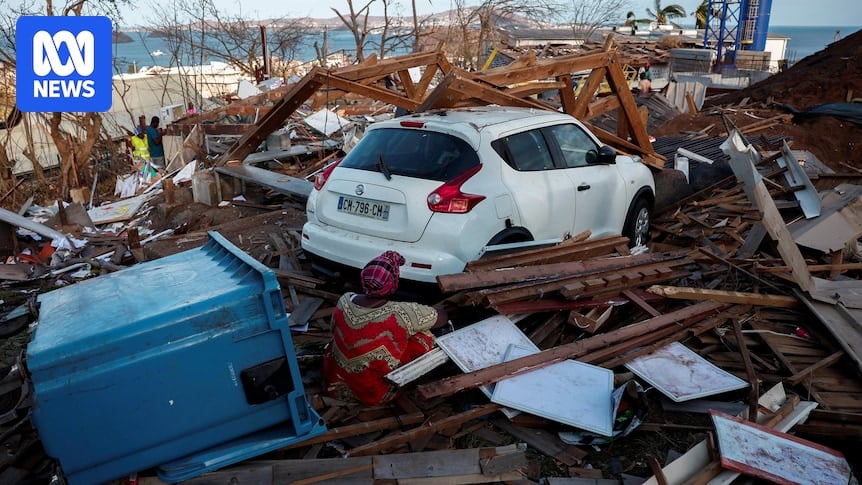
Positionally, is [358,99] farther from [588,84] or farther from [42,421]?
[42,421]

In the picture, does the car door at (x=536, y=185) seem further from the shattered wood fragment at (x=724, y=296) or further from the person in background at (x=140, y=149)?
the person in background at (x=140, y=149)

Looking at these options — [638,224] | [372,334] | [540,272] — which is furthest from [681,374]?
[638,224]

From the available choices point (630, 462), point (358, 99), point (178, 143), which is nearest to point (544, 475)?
point (630, 462)

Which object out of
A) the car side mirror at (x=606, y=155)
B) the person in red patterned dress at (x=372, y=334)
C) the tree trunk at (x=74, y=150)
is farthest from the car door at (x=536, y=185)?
the tree trunk at (x=74, y=150)

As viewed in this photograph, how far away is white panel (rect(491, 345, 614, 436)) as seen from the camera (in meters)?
4.11

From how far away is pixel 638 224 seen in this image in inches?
293

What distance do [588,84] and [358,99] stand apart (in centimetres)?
1244

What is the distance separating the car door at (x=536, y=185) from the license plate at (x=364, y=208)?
1086 millimetres

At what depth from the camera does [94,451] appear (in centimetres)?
304

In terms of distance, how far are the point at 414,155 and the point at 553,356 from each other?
2.17 m

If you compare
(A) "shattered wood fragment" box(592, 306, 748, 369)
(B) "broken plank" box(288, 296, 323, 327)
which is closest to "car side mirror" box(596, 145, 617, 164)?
(A) "shattered wood fragment" box(592, 306, 748, 369)

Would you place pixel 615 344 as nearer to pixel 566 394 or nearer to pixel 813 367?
pixel 566 394

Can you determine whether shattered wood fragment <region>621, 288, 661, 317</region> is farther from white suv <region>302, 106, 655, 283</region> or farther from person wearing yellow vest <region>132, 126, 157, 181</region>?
person wearing yellow vest <region>132, 126, 157, 181</region>

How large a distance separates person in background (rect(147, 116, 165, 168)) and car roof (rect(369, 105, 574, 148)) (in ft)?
35.2
